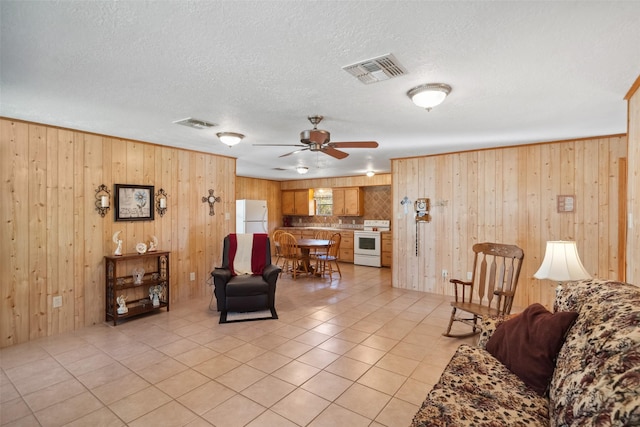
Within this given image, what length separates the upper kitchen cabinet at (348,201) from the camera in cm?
855

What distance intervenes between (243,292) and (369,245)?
14.1ft

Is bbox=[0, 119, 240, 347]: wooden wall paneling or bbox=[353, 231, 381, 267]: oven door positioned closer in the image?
bbox=[0, 119, 240, 347]: wooden wall paneling

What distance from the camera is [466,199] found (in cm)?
495

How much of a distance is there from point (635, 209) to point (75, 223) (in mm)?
5466

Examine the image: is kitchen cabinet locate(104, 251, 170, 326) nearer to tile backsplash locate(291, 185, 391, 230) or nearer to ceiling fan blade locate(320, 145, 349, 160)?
ceiling fan blade locate(320, 145, 349, 160)

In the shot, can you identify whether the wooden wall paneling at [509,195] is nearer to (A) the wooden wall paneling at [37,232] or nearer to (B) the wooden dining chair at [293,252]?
(B) the wooden dining chair at [293,252]

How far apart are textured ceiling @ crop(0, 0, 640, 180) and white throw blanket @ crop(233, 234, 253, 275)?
69.4 inches

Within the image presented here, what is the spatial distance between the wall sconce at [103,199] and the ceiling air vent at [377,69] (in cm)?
350

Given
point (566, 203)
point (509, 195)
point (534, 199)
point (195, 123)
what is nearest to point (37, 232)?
point (195, 123)

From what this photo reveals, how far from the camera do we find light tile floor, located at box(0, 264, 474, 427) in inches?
84.5

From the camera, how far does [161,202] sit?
4516 millimetres

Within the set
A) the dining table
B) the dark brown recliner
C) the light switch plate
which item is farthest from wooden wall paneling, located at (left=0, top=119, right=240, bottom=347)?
the light switch plate

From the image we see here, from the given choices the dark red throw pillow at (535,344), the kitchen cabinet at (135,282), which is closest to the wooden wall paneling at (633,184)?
the dark red throw pillow at (535,344)

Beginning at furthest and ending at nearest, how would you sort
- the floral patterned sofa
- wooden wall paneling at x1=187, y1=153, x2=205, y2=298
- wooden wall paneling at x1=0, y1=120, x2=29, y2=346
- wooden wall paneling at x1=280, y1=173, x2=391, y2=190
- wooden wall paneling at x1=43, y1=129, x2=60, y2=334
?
wooden wall paneling at x1=280, y1=173, x2=391, y2=190
wooden wall paneling at x1=187, y1=153, x2=205, y2=298
wooden wall paneling at x1=43, y1=129, x2=60, y2=334
wooden wall paneling at x1=0, y1=120, x2=29, y2=346
the floral patterned sofa
